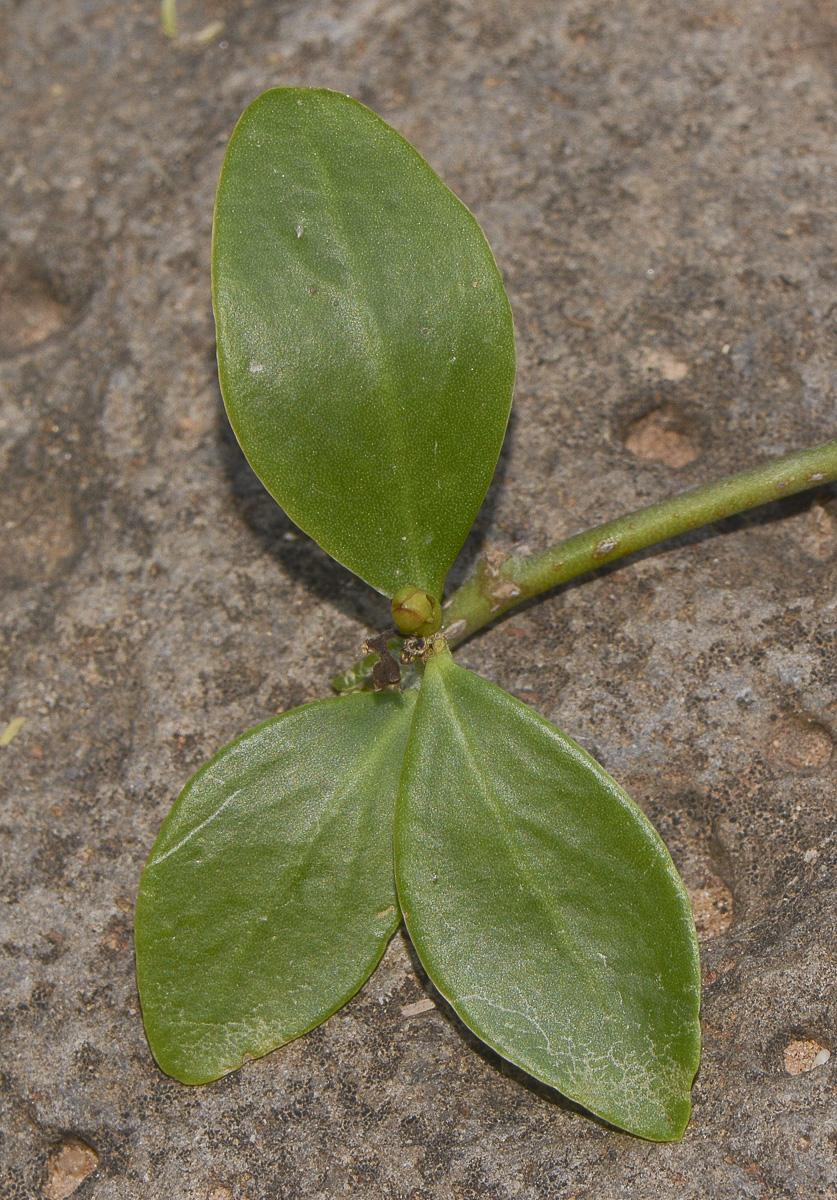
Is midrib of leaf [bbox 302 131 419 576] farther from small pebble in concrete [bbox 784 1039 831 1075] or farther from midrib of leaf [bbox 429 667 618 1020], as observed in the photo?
small pebble in concrete [bbox 784 1039 831 1075]

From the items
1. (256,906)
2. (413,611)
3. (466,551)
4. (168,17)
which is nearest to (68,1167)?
(256,906)

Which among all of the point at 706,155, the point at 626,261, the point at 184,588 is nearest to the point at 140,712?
the point at 184,588

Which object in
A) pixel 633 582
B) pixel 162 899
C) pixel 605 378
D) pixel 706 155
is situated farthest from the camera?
pixel 706 155

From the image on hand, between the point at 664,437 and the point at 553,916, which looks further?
the point at 664,437

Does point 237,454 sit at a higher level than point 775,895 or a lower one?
higher

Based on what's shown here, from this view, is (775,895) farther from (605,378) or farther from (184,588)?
(184,588)

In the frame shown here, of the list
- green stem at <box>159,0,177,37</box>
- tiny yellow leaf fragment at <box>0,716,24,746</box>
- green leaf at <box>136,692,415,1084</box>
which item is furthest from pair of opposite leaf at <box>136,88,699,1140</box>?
green stem at <box>159,0,177,37</box>

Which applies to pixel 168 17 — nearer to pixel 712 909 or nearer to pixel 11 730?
pixel 11 730
